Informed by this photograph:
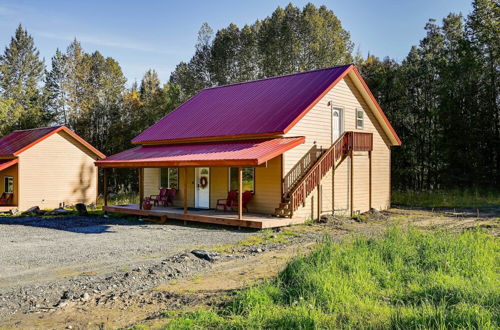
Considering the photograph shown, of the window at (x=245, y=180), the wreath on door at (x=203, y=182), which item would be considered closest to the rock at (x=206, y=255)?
the window at (x=245, y=180)

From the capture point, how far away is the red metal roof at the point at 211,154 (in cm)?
1438

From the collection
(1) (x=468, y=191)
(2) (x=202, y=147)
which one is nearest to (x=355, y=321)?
(2) (x=202, y=147)

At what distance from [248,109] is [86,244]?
990 cm

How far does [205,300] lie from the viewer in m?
6.40

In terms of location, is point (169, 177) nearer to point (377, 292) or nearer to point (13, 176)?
point (13, 176)

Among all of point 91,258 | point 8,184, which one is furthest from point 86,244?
point 8,184

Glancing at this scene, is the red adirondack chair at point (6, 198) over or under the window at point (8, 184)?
under

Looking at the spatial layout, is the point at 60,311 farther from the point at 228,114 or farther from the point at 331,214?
the point at 228,114

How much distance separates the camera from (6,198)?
76.7 feet

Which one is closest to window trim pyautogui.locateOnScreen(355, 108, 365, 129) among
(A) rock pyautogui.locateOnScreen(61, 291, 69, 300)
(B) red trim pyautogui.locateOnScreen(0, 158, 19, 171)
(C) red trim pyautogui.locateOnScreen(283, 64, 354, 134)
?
(C) red trim pyautogui.locateOnScreen(283, 64, 354, 134)

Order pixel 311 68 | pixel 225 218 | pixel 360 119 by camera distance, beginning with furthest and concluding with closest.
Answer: pixel 311 68 < pixel 360 119 < pixel 225 218

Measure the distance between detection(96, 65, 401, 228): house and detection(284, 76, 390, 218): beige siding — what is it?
4 cm

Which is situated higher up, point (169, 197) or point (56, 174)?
point (56, 174)

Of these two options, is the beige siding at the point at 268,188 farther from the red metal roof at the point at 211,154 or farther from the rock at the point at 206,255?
the rock at the point at 206,255
